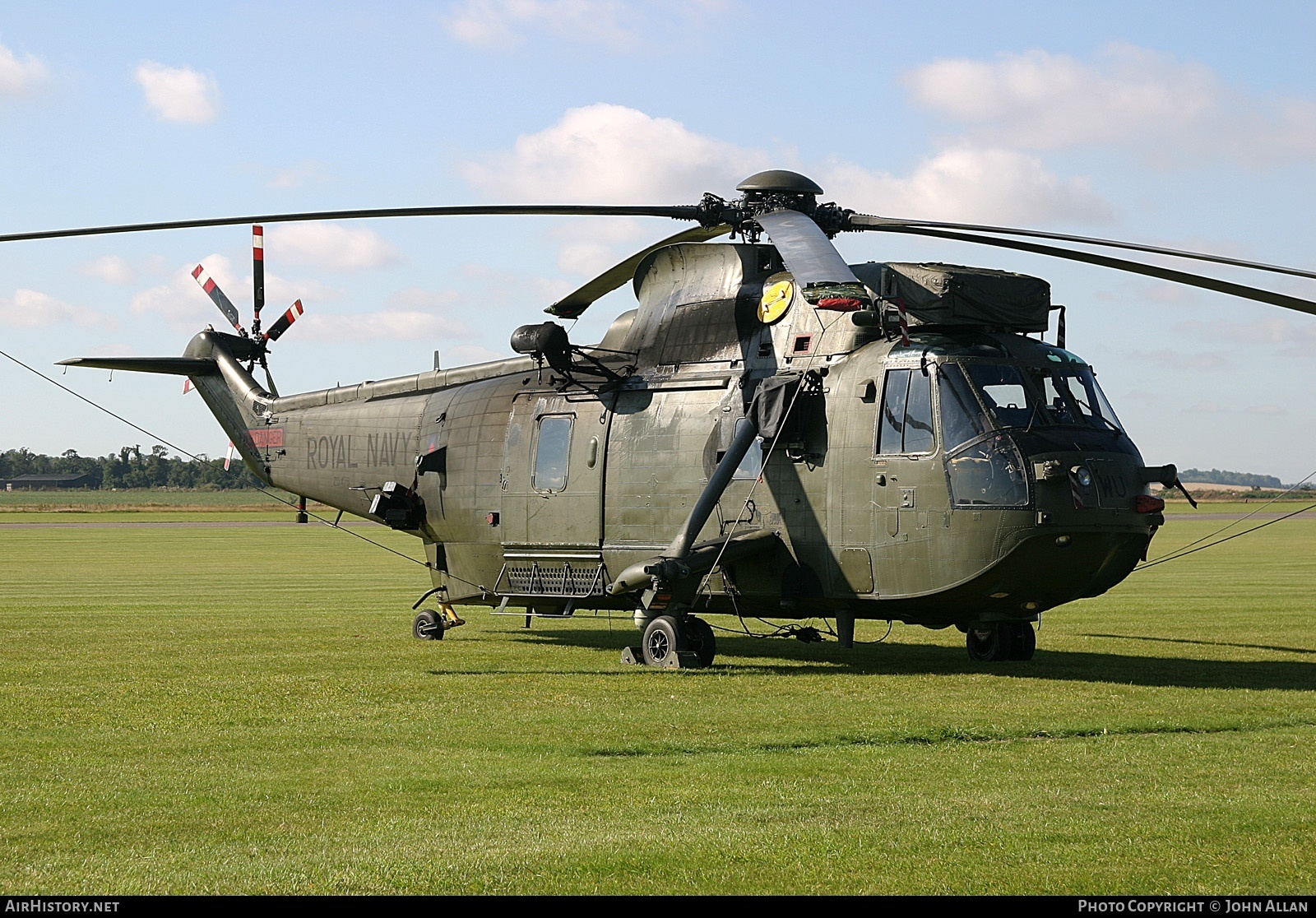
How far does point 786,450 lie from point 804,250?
3.19m

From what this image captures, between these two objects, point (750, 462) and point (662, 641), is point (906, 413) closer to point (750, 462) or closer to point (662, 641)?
point (750, 462)

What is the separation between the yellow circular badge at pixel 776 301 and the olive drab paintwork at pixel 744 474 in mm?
36

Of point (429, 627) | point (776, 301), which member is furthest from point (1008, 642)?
point (429, 627)

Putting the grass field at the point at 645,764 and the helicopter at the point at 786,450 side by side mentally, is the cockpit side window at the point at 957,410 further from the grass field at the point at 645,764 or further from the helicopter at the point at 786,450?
the grass field at the point at 645,764

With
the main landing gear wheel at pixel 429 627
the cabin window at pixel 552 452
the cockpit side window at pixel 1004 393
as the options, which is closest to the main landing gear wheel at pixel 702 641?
the cabin window at pixel 552 452

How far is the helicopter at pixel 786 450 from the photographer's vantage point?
50.1 feet

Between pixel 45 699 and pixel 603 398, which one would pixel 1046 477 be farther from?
pixel 45 699

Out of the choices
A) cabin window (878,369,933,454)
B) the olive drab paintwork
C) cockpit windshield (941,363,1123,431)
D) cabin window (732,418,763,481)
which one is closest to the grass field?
the olive drab paintwork

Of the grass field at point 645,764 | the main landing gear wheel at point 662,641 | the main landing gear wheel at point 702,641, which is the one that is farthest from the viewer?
the main landing gear wheel at point 702,641

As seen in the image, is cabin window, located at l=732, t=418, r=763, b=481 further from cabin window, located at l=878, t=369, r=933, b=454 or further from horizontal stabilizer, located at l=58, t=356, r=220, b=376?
horizontal stabilizer, located at l=58, t=356, r=220, b=376

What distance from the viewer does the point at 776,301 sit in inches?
690

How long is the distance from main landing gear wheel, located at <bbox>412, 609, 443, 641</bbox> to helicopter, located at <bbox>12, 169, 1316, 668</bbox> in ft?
0.11

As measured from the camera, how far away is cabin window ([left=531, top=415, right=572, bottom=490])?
19.3 meters

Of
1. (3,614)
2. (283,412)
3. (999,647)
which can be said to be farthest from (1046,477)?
(3,614)
